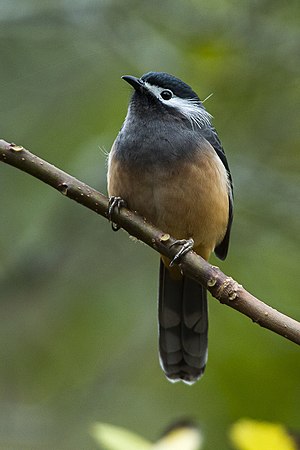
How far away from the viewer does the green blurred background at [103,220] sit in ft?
21.4

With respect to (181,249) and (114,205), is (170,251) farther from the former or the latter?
(114,205)

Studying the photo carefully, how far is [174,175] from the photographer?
16.0ft

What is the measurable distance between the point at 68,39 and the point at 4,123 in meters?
1.06

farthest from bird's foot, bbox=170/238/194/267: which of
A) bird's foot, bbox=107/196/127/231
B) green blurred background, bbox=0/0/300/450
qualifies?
green blurred background, bbox=0/0/300/450

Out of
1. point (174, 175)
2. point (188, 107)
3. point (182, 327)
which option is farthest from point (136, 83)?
point (182, 327)

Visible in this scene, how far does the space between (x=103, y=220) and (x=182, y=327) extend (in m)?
1.62

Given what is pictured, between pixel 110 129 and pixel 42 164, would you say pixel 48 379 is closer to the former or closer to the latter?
pixel 110 129

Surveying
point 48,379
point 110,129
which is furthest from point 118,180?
point 48,379

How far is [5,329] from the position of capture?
282 inches

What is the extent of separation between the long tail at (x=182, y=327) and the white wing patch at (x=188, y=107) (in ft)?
3.29

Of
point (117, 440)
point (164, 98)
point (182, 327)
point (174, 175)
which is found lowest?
point (117, 440)

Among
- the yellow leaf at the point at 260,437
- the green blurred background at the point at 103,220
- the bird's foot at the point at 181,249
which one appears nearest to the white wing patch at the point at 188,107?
the bird's foot at the point at 181,249

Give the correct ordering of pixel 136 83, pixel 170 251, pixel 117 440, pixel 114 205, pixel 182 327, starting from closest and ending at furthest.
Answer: pixel 117 440 → pixel 170 251 → pixel 114 205 → pixel 136 83 → pixel 182 327

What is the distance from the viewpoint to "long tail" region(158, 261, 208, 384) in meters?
5.42
